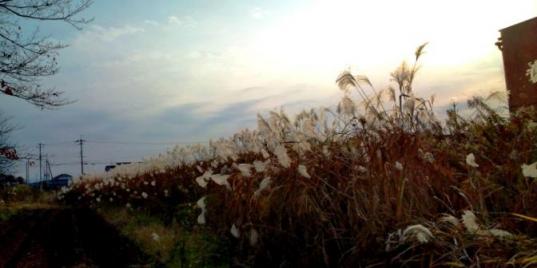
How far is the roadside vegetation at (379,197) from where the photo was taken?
3414mm

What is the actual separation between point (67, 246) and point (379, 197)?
4570mm

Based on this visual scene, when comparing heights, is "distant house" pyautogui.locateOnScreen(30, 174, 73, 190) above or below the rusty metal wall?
below

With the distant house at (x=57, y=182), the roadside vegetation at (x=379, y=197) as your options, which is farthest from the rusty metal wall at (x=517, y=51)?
the distant house at (x=57, y=182)

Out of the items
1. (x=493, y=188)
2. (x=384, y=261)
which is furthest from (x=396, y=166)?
(x=384, y=261)

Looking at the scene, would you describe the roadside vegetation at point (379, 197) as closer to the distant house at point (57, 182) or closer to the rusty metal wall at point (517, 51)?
the rusty metal wall at point (517, 51)

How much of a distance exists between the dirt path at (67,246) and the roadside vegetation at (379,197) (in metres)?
0.54

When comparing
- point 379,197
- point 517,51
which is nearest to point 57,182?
point 517,51

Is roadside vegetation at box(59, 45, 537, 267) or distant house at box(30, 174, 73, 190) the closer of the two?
roadside vegetation at box(59, 45, 537, 267)

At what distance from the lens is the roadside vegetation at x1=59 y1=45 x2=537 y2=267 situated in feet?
11.2

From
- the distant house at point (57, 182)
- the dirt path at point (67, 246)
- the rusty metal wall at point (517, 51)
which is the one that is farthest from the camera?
A: the distant house at point (57, 182)

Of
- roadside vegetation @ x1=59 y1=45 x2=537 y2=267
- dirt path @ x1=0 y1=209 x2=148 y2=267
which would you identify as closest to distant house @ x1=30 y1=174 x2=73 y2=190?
dirt path @ x1=0 y1=209 x2=148 y2=267

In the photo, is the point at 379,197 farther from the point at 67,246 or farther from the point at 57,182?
→ the point at 57,182

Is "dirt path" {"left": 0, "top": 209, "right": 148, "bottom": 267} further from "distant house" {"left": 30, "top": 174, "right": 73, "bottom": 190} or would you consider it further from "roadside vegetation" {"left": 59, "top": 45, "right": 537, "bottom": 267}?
"distant house" {"left": 30, "top": 174, "right": 73, "bottom": 190}

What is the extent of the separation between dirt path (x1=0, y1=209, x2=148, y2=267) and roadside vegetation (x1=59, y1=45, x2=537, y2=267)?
0.54m
